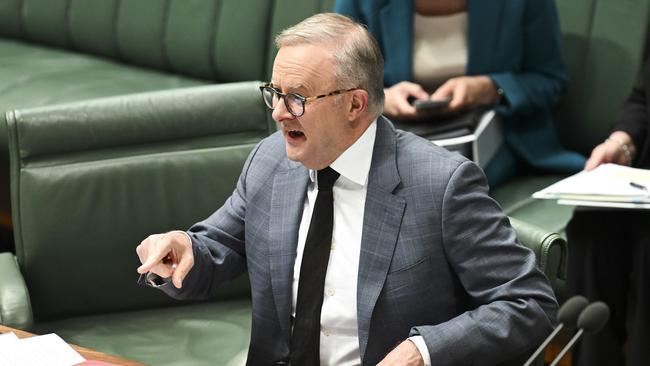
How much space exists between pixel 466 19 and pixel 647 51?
21.5 inches

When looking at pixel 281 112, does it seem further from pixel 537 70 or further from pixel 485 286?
pixel 537 70

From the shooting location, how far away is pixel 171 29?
411cm

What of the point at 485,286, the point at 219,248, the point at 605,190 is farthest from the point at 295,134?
the point at 605,190

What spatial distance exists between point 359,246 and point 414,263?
12 centimetres

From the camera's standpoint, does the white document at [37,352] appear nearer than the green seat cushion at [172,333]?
Yes

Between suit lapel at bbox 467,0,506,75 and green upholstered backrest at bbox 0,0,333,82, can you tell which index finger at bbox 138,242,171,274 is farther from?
green upholstered backrest at bbox 0,0,333,82

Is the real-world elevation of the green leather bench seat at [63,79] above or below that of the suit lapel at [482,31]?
below

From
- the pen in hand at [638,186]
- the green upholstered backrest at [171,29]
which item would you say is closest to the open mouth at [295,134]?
the pen in hand at [638,186]

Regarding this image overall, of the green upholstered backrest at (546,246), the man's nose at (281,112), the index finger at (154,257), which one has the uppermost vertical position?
the man's nose at (281,112)

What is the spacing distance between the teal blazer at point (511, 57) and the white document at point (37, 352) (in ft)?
5.29

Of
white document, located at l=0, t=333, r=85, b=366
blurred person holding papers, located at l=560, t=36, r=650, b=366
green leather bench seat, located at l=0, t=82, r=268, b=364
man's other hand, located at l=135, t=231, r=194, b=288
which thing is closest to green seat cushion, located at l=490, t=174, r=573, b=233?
blurred person holding papers, located at l=560, t=36, r=650, b=366

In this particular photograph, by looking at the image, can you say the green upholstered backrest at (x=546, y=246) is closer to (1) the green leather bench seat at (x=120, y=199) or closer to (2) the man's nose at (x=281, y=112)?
(2) the man's nose at (x=281, y=112)

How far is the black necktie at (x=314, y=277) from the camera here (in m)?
1.91

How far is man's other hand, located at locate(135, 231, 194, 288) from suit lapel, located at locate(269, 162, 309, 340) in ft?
0.53
